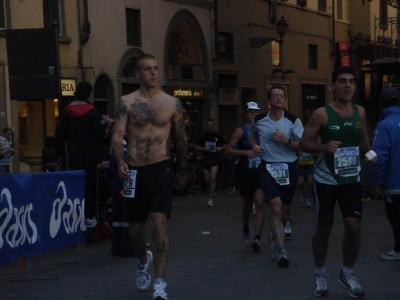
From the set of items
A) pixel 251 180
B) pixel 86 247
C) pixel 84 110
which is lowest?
pixel 86 247

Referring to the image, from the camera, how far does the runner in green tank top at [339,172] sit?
7.77 meters

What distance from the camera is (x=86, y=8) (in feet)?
81.2

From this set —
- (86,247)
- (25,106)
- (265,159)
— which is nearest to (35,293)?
(265,159)

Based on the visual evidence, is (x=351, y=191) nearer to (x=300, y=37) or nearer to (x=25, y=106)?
(x=25, y=106)

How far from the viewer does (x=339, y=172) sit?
7781 millimetres

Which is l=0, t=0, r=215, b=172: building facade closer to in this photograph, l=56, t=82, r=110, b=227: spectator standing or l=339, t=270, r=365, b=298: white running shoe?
l=56, t=82, r=110, b=227: spectator standing

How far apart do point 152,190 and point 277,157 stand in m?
2.70

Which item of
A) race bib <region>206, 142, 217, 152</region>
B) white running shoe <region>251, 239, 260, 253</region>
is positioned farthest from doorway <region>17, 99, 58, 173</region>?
white running shoe <region>251, 239, 260, 253</region>

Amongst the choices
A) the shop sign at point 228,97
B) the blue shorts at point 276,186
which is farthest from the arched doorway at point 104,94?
the blue shorts at point 276,186

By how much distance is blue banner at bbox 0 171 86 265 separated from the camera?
9.03 m

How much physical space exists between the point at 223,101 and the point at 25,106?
10021mm

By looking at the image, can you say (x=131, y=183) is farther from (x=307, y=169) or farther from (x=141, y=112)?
(x=307, y=169)

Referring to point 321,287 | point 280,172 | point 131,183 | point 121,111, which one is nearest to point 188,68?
point 280,172

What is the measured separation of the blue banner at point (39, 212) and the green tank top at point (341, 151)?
3150 mm
